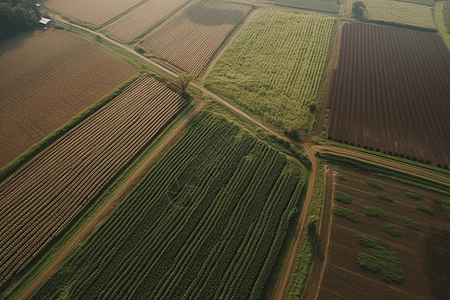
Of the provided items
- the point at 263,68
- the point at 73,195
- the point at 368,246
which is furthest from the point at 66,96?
the point at 368,246

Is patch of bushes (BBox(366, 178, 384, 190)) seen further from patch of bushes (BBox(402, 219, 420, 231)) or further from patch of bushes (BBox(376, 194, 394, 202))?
patch of bushes (BBox(402, 219, 420, 231))

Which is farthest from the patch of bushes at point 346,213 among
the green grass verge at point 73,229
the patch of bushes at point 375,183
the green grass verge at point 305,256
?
the green grass verge at point 73,229

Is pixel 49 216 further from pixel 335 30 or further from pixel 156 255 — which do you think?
pixel 335 30

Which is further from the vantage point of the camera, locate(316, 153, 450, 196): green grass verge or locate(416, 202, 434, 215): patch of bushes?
locate(316, 153, 450, 196): green grass verge

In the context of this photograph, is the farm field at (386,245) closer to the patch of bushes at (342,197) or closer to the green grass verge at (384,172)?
the patch of bushes at (342,197)

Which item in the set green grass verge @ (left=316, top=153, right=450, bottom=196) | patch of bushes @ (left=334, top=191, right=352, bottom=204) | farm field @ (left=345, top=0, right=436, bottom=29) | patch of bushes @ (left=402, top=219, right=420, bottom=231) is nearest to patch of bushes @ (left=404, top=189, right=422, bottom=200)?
green grass verge @ (left=316, top=153, right=450, bottom=196)

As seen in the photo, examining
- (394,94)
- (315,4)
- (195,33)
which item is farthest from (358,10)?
(195,33)
